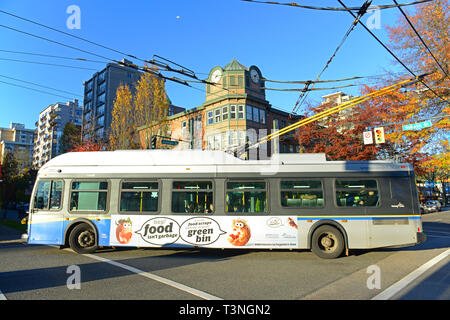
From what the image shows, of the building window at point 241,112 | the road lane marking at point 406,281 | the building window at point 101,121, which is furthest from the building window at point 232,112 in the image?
Result: the building window at point 101,121

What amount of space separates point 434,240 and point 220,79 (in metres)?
23.7

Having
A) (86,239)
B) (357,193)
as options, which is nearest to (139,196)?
(86,239)

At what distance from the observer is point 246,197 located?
346 inches

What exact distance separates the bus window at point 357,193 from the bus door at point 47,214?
9.38 meters

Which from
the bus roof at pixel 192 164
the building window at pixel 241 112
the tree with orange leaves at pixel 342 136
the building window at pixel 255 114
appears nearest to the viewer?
the bus roof at pixel 192 164

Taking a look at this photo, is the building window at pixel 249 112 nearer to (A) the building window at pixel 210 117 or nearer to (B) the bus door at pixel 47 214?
(A) the building window at pixel 210 117

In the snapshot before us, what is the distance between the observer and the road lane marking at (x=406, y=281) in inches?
197

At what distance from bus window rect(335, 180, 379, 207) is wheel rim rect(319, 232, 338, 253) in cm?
103

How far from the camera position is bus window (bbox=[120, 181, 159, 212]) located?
355 inches

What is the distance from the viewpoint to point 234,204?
345 inches

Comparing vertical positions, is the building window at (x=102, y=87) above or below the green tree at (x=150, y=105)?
above

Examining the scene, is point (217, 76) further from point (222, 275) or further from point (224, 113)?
point (222, 275)

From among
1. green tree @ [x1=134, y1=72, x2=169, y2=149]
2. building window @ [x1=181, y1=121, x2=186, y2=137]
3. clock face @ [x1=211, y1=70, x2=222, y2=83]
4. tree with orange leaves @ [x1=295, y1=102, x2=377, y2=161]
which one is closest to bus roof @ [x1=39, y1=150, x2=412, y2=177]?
tree with orange leaves @ [x1=295, y1=102, x2=377, y2=161]
